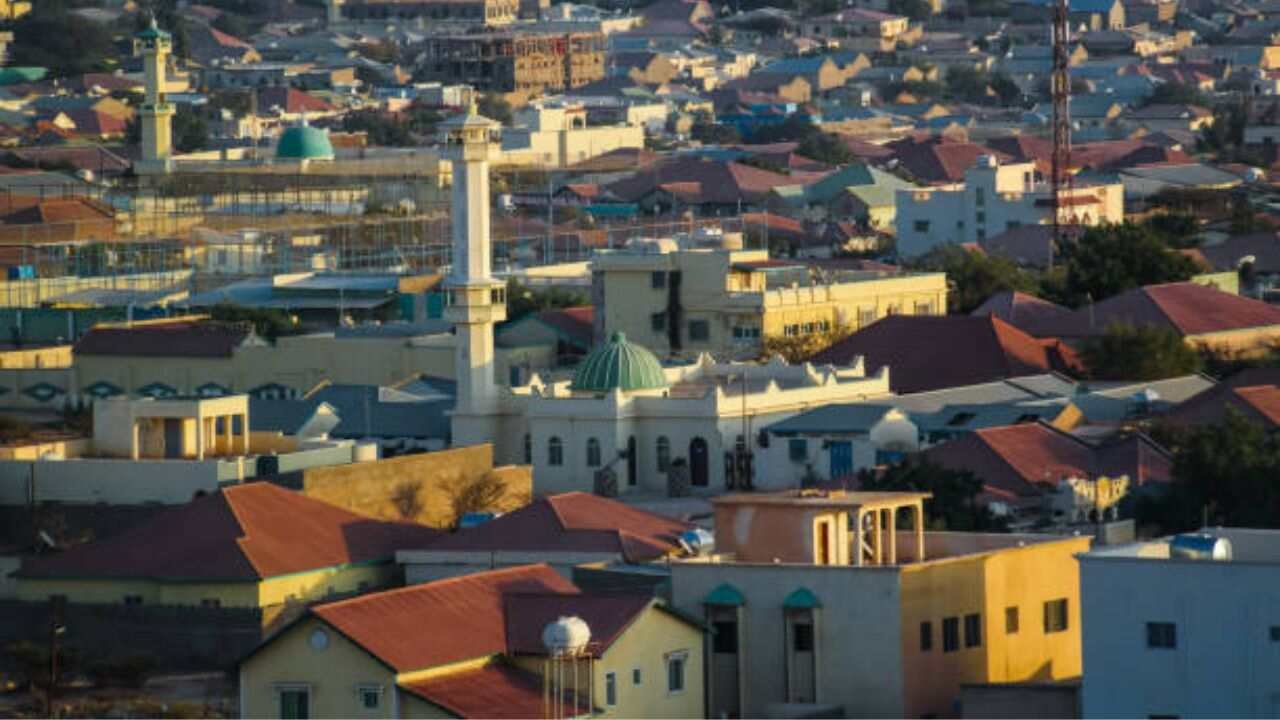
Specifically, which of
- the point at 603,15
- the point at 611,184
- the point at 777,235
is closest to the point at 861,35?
the point at 603,15

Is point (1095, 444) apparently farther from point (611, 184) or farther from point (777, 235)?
point (611, 184)

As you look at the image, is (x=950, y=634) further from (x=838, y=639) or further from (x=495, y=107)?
(x=495, y=107)

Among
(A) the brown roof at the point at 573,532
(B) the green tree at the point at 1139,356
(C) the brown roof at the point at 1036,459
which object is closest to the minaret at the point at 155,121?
(B) the green tree at the point at 1139,356

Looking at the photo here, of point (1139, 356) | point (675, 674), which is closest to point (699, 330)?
point (1139, 356)

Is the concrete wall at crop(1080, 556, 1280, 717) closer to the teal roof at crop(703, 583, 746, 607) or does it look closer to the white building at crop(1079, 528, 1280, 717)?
the white building at crop(1079, 528, 1280, 717)

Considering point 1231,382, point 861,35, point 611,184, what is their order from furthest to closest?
point 861,35
point 611,184
point 1231,382

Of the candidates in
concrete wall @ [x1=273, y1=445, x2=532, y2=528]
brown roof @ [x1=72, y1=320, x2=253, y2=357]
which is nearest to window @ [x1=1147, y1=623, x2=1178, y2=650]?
concrete wall @ [x1=273, y1=445, x2=532, y2=528]
